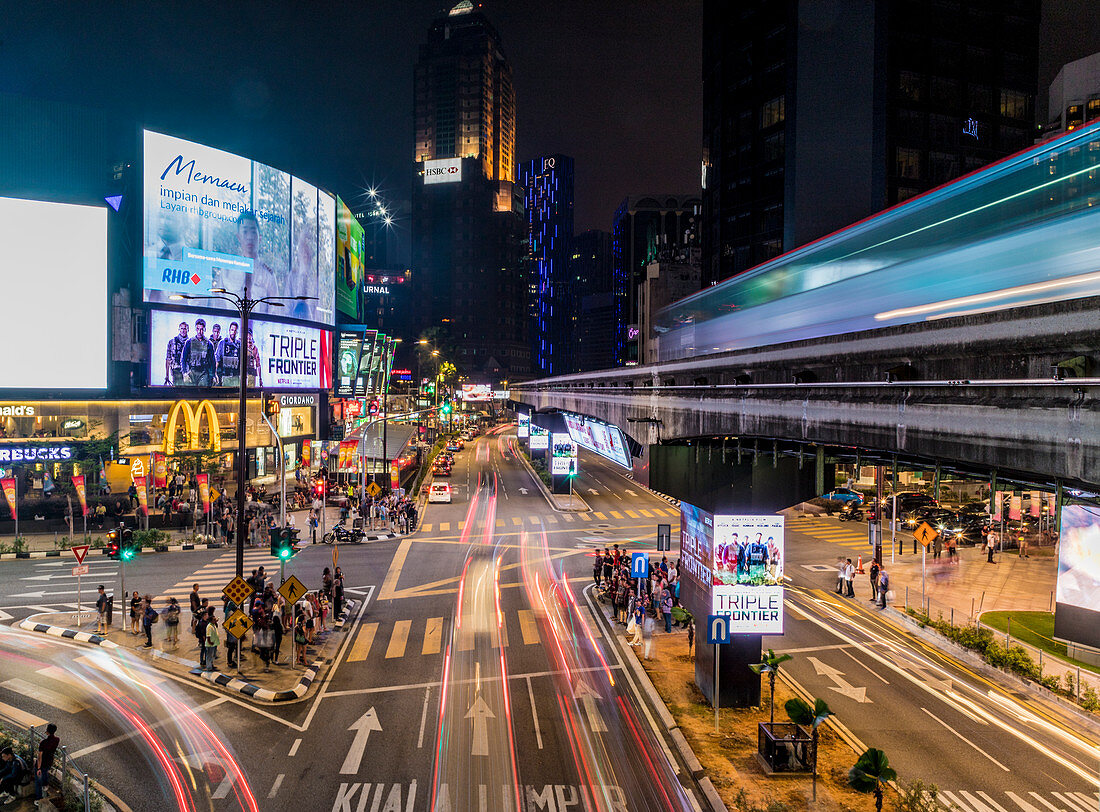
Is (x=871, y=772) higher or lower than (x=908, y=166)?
lower

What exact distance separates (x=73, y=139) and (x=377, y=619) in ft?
143

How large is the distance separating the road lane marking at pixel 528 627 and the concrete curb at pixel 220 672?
563cm

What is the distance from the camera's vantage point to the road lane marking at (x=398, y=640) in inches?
752

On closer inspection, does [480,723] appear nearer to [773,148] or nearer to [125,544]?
[125,544]

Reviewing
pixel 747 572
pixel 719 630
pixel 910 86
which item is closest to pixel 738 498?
pixel 747 572

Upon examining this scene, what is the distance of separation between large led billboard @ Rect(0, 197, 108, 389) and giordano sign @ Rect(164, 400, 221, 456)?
491 centimetres

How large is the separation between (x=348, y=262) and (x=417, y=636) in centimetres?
5710

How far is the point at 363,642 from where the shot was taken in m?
20.2

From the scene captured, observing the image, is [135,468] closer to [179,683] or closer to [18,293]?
[18,293]

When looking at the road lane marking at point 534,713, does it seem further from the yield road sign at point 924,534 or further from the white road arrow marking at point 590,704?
the yield road sign at point 924,534

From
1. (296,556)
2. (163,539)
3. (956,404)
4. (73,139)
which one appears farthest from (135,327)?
(956,404)

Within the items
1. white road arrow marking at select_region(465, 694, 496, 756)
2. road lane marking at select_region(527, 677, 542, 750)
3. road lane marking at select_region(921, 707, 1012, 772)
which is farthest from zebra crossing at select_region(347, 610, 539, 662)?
road lane marking at select_region(921, 707, 1012, 772)

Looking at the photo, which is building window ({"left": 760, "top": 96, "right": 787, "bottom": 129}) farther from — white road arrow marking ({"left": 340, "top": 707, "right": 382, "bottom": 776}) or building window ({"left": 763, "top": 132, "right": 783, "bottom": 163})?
white road arrow marking ({"left": 340, "top": 707, "right": 382, "bottom": 776})

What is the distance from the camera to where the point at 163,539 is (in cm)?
3350
